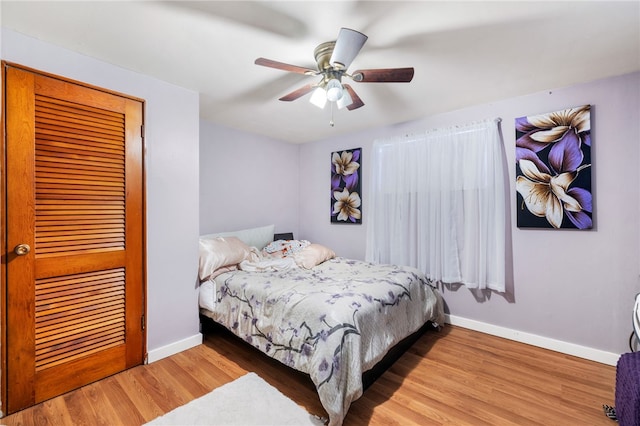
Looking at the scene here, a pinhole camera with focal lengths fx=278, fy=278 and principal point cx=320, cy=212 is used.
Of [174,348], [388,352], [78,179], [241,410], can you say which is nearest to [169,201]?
[78,179]

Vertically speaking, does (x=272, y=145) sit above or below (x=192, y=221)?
above

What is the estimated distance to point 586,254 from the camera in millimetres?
2377

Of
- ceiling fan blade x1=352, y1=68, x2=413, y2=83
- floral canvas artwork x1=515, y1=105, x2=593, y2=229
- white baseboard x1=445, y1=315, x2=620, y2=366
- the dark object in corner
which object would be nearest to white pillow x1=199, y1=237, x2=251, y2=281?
the dark object in corner

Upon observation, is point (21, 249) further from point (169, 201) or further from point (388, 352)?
point (388, 352)

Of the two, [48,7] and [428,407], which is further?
[428,407]

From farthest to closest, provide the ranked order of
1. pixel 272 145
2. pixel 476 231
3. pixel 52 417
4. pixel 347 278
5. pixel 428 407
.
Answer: pixel 272 145, pixel 476 231, pixel 347 278, pixel 428 407, pixel 52 417

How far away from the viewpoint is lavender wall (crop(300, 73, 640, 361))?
222 centimetres

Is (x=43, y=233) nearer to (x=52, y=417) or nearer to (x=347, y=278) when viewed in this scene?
(x=52, y=417)

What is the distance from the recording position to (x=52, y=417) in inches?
66.5

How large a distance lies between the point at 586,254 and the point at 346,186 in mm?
2558

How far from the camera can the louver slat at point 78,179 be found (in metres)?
1.82

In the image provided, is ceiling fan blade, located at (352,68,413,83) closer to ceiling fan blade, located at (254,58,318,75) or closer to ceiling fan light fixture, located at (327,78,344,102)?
ceiling fan light fixture, located at (327,78,344,102)

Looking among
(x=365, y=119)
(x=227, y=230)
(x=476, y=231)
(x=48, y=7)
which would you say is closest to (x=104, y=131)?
(x=48, y=7)

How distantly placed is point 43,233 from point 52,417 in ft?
3.71
